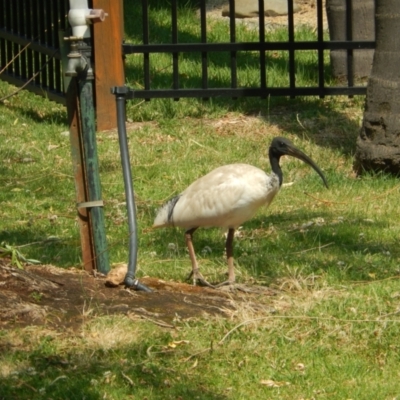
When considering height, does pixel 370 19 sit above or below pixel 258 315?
above

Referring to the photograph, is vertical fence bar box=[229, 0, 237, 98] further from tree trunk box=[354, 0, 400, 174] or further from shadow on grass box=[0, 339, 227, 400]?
shadow on grass box=[0, 339, 227, 400]

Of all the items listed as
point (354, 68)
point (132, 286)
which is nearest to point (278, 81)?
point (354, 68)

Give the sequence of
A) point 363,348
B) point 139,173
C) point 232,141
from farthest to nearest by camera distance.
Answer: point 232,141
point 139,173
point 363,348

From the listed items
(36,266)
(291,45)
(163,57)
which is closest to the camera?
(36,266)

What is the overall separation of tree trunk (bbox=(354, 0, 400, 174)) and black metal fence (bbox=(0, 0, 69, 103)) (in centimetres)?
370

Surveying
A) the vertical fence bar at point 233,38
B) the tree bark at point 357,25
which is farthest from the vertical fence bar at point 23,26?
the tree bark at point 357,25

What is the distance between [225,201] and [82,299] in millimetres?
1173

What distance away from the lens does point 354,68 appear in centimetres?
1215

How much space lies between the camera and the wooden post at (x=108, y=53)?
1076cm

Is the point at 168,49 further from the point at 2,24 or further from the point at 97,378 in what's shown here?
the point at 97,378

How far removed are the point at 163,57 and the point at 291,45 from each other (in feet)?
9.55

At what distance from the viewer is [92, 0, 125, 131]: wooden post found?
10.8 metres

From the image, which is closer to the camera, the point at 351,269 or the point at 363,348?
the point at 363,348

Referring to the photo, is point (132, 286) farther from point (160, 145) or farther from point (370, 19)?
point (370, 19)
